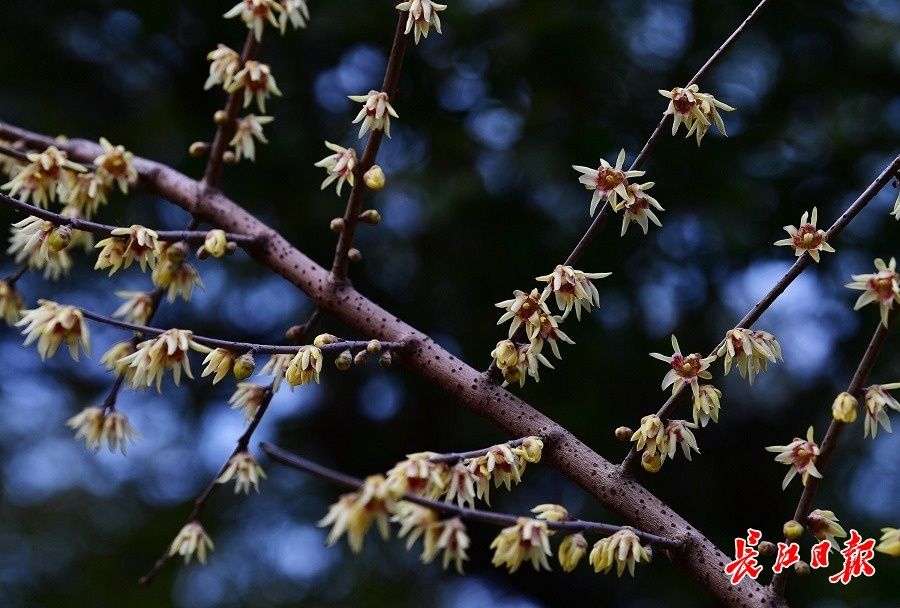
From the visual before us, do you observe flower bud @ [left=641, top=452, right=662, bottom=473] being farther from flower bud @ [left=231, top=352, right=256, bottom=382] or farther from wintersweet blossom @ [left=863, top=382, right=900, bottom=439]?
flower bud @ [left=231, top=352, right=256, bottom=382]

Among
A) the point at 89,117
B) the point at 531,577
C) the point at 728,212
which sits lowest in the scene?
the point at 531,577

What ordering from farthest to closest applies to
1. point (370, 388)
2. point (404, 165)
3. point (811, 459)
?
1. point (370, 388)
2. point (404, 165)
3. point (811, 459)

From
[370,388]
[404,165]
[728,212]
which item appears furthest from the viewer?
[370,388]

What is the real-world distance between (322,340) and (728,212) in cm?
239

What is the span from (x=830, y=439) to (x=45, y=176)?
49.5 inches

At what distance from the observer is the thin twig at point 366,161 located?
1339 mm

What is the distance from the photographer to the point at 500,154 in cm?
345

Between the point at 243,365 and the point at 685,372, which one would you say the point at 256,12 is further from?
the point at 685,372

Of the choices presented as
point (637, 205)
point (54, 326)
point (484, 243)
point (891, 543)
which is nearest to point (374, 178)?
point (637, 205)

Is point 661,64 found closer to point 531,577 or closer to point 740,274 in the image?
point 740,274

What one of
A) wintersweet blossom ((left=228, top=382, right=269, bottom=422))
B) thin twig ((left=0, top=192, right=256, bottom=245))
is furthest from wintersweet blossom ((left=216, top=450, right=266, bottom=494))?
thin twig ((left=0, top=192, right=256, bottom=245))

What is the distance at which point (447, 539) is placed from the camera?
3.37ft

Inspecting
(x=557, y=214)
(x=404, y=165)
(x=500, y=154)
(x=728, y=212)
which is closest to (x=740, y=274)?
(x=728, y=212)

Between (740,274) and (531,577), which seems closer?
(740,274)
